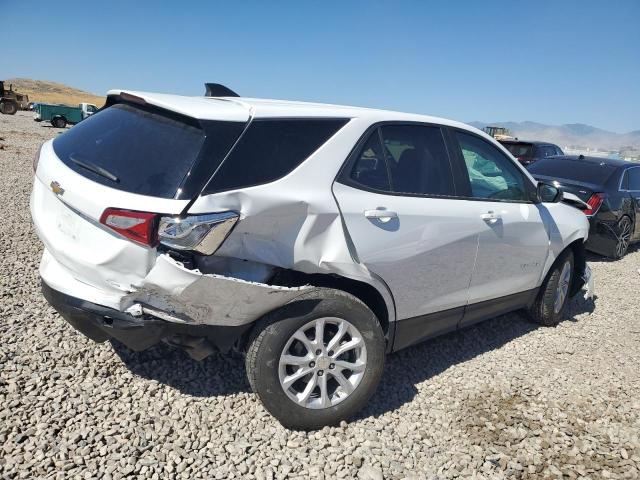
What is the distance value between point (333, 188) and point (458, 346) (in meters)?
2.17

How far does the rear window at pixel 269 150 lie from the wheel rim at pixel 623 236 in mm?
6736

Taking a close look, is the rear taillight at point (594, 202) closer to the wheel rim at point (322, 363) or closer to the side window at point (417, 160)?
the side window at point (417, 160)

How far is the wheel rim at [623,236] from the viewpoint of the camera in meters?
7.49

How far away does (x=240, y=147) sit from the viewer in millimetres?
2346

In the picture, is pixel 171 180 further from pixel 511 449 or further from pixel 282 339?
pixel 511 449

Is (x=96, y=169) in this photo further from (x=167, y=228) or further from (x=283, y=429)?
(x=283, y=429)

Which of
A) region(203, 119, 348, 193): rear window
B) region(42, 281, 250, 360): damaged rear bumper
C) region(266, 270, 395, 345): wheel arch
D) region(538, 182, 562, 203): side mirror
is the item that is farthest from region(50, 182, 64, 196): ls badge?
region(538, 182, 562, 203): side mirror

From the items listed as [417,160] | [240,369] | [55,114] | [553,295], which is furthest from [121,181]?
[55,114]

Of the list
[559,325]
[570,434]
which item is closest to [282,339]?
[570,434]

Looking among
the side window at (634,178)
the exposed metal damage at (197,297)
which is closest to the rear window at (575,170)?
the side window at (634,178)

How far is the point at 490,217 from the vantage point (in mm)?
3373

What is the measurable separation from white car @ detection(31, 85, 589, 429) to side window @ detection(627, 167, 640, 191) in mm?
6098

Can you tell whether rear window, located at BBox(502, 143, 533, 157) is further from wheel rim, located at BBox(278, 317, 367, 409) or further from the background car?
wheel rim, located at BBox(278, 317, 367, 409)

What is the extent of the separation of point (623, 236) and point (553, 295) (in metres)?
4.31
